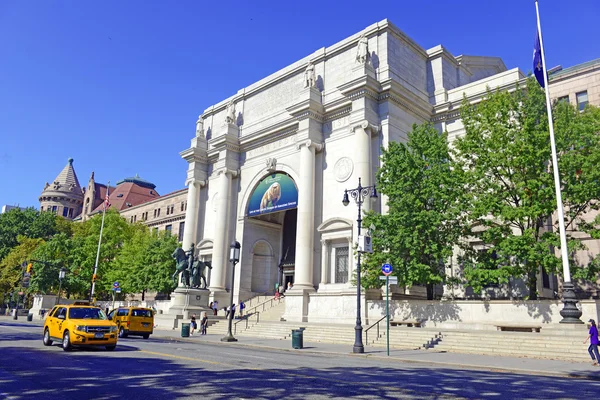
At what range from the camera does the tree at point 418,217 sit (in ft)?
88.1

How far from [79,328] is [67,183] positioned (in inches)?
4525

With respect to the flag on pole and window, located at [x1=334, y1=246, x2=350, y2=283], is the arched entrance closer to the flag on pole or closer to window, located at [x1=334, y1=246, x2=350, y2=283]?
window, located at [x1=334, y1=246, x2=350, y2=283]

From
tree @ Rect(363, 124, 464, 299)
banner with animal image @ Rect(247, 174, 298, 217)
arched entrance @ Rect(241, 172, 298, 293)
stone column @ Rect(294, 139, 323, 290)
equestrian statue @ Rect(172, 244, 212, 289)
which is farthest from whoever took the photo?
arched entrance @ Rect(241, 172, 298, 293)

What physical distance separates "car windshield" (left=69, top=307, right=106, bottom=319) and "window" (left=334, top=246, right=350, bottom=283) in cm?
2009

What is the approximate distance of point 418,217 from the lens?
26.9m

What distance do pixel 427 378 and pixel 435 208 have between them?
56.1 ft

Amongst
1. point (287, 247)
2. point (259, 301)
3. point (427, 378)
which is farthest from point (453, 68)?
point (427, 378)

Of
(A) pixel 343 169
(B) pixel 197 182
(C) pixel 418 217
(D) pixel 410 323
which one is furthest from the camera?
(B) pixel 197 182

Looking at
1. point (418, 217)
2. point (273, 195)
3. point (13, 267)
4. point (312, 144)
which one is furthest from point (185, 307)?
point (13, 267)

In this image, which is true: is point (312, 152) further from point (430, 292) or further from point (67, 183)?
point (67, 183)

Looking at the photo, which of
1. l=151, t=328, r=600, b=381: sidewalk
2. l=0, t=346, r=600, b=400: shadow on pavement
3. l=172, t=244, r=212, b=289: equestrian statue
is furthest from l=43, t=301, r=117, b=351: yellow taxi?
l=172, t=244, r=212, b=289: equestrian statue

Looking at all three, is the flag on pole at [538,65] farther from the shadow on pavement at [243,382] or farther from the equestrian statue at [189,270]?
the equestrian statue at [189,270]

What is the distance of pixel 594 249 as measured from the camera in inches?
1345

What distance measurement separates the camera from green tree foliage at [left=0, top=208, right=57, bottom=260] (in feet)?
256
